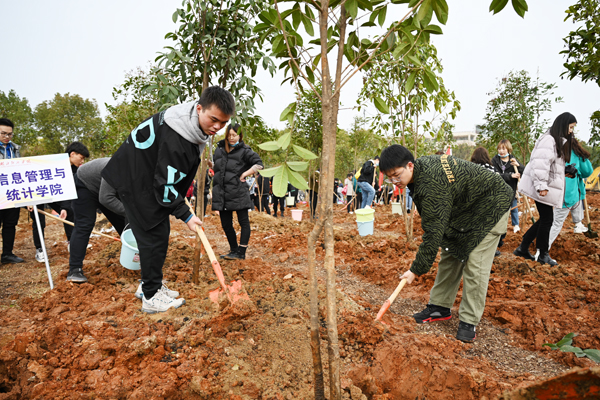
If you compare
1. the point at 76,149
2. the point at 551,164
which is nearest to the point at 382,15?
the point at 551,164

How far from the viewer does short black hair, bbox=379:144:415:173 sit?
6.63 feet

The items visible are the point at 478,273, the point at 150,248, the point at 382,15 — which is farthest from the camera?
the point at 150,248

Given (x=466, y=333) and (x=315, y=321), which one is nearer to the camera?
(x=315, y=321)

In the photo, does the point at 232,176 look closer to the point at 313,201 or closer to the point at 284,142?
the point at 284,142

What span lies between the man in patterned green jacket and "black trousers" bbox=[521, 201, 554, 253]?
1952 millimetres

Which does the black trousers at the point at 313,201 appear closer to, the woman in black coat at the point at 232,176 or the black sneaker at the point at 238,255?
the black sneaker at the point at 238,255

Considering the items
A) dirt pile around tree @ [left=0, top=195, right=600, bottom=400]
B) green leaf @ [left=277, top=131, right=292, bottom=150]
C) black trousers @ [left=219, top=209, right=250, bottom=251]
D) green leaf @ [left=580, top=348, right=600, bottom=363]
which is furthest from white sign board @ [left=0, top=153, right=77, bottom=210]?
green leaf @ [left=580, top=348, right=600, bottom=363]

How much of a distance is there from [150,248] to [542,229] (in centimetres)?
418

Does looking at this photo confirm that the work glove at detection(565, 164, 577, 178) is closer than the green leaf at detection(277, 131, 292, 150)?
No

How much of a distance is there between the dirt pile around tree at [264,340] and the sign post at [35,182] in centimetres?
81

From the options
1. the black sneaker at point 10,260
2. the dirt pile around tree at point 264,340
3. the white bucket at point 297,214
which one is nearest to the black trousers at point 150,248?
the dirt pile around tree at point 264,340

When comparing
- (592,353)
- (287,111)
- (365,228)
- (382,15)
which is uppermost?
(382,15)

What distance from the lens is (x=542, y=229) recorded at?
3867 mm

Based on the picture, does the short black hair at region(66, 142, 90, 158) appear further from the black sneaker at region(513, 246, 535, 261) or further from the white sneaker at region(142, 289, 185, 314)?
the black sneaker at region(513, 246, 535, 261)
